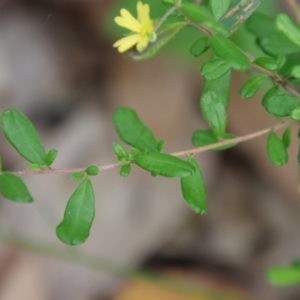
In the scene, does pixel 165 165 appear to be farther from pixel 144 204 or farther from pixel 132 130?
pixel 144 204

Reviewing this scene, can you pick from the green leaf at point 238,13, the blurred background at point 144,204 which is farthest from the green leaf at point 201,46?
the blurred background at point 144,204

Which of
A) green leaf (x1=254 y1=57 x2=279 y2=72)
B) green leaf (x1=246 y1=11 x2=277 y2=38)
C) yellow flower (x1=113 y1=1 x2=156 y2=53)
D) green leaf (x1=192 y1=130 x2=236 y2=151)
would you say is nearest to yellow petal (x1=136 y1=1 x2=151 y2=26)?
yellow flower (x1=113 y1=1 x2=156 y2=53)

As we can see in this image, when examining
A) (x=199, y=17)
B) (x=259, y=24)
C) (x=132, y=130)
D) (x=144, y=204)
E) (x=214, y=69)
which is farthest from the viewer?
(x=144, y=204)

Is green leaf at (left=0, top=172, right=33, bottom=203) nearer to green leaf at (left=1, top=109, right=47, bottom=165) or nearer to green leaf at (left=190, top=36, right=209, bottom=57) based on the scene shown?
green leaf at (left=1, top=109, right=47, bottom=165)

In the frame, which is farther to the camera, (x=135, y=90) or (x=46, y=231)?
(x=135, y=90)

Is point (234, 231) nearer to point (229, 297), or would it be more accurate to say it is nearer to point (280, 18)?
point (229, 297)

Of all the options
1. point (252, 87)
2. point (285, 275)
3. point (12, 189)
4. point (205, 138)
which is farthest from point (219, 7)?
point (285, 275)

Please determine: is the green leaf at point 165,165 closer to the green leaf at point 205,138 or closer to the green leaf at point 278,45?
the green leaf at point 205,138

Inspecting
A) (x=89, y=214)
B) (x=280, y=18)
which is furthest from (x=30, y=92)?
(x=280, y=18)
